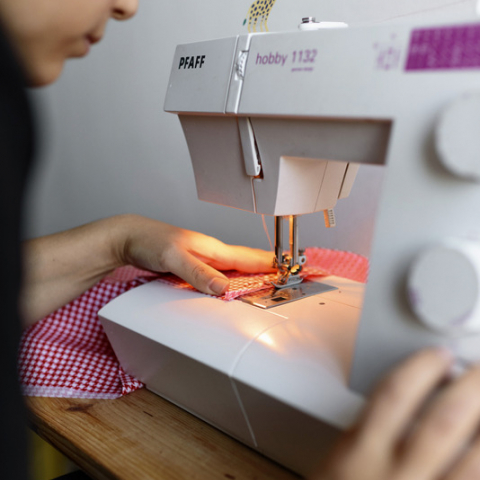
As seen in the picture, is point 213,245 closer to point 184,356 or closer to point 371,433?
point 184,356

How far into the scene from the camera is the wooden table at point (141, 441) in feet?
2.10

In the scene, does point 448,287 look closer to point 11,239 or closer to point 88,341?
point 11,239

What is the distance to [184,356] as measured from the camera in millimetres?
695

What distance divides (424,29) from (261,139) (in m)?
0.27

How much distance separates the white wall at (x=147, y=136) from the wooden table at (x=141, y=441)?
0.53m

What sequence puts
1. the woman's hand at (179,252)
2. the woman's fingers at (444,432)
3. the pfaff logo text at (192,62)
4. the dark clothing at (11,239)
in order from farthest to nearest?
the woman's hand at (179,252), the pfaff logo text at (192,62), the woman's fingers at (444,432), the dark clothing at (11,239)

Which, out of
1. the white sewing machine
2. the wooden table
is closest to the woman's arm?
the white sewing machine

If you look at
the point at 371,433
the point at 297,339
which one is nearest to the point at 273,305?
the point at 297,339

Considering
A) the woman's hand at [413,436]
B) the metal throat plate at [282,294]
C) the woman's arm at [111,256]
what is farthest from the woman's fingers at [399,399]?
the woman's arm at [111,256]

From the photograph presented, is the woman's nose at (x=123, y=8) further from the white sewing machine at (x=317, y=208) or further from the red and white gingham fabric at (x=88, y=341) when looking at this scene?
the red and white gingham fabric at (x=88, y=341)

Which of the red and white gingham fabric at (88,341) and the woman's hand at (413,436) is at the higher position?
the woman's hand at (413,436)

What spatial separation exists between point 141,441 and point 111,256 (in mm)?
466

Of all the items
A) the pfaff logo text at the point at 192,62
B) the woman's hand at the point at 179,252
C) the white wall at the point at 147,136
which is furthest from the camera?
the white wall at the point at 147,136

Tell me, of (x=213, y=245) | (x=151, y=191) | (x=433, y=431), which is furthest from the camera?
(x=151, y=191)
